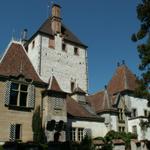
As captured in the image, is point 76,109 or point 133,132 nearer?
point 76,109

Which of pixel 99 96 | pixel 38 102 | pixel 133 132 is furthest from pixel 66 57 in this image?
pixel 38 102

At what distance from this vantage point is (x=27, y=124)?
27.6 meters

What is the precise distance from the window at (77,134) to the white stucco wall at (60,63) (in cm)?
1161

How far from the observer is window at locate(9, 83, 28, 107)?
90.8ft

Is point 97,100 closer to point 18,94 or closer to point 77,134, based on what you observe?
point 77,134

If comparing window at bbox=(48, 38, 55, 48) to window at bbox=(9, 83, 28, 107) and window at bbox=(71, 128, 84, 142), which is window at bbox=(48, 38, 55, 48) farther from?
window at bbox=(9, 83, 28, 107)

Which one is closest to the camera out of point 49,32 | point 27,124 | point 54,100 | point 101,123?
point 27,124

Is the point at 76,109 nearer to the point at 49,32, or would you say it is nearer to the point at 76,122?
the point at 76,122

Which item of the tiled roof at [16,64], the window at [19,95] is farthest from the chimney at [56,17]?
the window at [19,95]

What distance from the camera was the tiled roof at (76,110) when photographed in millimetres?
32987

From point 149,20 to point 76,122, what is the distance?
1286 centimetres

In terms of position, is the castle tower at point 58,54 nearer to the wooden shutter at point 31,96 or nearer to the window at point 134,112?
the window at point 134,112

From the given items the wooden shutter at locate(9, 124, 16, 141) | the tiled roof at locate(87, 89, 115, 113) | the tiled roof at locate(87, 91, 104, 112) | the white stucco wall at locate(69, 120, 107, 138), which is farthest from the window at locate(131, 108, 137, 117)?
the wooden shutter at locate(9, 124, 16, 141)

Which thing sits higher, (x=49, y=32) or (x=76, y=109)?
(x=49, y=32)
